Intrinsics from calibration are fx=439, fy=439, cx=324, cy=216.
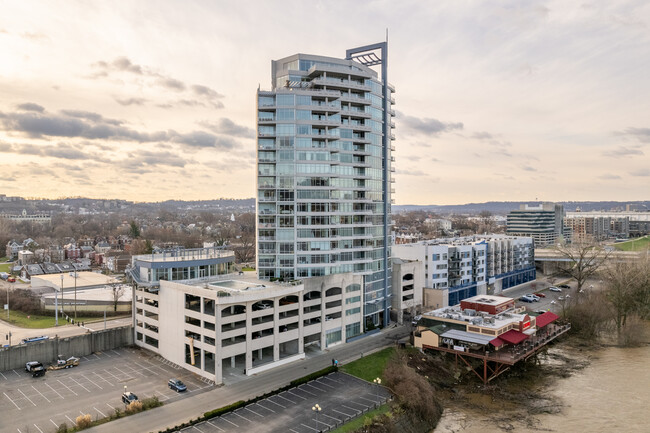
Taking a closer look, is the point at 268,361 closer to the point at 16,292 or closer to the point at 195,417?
the point at 195,417

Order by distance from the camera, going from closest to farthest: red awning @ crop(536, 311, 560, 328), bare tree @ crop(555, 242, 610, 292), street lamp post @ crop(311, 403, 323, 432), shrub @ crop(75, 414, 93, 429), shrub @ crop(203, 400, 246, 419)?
1. shrub @ crop(75, 414, 93, 429)
2. street lamp post @ crop(311, 403, 323, 432)
3. shrub @ crop(203, 400, 246, 419)
4. red awning @ crop(536, 311, 560, 328)
5. bare tree @ crop(555, 242, 610, 292)

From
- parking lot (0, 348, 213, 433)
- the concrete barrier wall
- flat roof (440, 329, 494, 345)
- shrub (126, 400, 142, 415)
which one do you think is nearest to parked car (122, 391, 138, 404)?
parking lot (0, 348, 213, 433)

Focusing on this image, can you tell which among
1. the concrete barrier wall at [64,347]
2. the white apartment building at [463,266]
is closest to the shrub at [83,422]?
the concrete barrier wall at [64,347]

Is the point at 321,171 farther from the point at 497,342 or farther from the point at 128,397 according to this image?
the point at 128,397

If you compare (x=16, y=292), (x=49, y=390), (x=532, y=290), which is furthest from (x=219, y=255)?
(x=532, y=290)

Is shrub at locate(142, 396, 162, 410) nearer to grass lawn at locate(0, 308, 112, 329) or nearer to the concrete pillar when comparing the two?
the concrete pillar

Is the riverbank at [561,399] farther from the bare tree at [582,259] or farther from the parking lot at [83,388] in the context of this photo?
the bare tree at [582,259]

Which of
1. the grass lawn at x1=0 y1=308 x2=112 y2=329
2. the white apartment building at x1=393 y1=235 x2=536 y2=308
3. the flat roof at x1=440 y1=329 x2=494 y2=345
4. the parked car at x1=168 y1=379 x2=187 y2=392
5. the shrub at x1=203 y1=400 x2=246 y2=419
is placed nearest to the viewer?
the shrub at x1=203 y1=400 x2=246 y2=419
